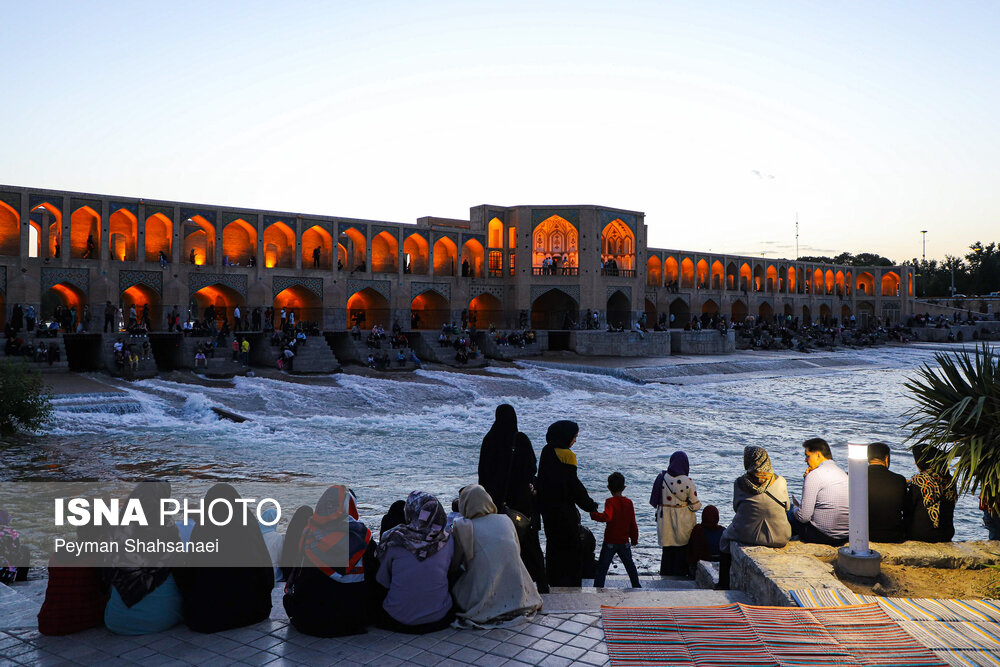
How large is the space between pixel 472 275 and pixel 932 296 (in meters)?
51.5

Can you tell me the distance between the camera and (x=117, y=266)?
21.6m

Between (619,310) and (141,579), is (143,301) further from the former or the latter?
(141,579)

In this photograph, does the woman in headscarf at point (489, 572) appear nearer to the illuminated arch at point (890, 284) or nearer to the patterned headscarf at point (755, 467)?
the patterned headscarf at point (755, 467)

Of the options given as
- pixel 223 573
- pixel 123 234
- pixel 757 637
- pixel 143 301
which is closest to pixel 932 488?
pixel 757 637

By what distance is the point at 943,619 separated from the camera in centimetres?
309

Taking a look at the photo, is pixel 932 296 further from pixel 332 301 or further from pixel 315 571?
pixel 315 571

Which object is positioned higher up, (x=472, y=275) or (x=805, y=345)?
(x=472, y=275)

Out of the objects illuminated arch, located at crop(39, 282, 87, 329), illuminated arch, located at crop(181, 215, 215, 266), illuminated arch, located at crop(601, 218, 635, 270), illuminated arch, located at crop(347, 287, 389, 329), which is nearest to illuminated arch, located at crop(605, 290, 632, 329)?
illuminated arch, located at crop(601, 218, 635, 270)

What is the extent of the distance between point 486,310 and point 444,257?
3257 mm

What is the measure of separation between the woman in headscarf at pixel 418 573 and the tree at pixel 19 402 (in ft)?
33.3

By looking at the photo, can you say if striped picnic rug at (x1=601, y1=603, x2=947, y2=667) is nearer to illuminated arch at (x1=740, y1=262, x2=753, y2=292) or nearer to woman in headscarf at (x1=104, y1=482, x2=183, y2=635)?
woman in headscarf at (x1=104, y1=482, x2=183, y2=635)

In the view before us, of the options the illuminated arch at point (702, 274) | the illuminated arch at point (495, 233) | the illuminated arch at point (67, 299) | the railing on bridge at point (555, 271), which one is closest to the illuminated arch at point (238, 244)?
the illuminated arch at point (67, 299)

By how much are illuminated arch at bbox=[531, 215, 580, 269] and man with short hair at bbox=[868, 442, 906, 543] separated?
28.3 meters

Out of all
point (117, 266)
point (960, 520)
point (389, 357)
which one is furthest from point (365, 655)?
point (117, 266)
